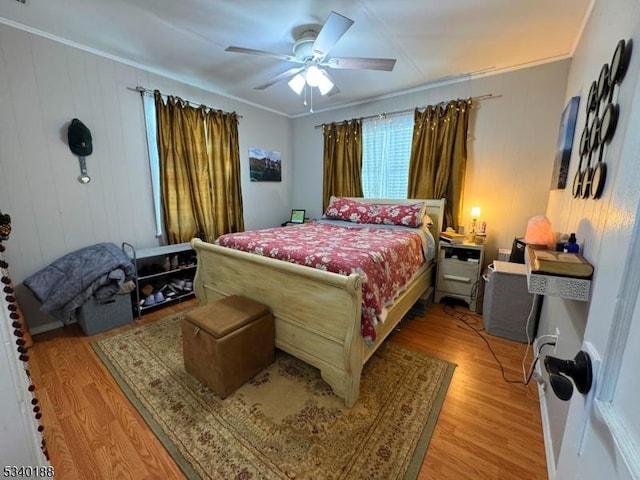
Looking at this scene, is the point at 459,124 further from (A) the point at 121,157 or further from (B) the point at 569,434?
(A) the point at 121,157

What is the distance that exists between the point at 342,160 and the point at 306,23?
2.00 meters

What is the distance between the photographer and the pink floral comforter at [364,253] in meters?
1.64

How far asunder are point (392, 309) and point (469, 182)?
1980 mm

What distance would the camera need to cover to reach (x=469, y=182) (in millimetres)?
3082

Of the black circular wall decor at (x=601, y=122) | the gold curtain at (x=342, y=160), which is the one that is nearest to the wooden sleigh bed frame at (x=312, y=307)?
the black circular wall decor at (x=601, y=122)

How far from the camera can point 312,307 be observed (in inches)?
65.7

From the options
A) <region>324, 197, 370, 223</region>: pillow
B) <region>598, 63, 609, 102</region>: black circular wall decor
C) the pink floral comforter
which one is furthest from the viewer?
<region>324, 197, 370, 223</region>: pillow

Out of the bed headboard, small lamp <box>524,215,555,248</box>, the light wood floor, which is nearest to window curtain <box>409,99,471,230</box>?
the bed headboard

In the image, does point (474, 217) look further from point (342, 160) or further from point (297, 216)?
point (297, 216)

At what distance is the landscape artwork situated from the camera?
3.98 meters

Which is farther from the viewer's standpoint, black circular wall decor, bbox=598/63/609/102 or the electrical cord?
the electrical cord

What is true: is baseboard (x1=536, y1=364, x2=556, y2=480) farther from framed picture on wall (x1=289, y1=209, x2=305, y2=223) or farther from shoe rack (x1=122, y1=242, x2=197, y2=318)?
framed picture on wall (x1=289, y1=209, x2=305, y2=223)

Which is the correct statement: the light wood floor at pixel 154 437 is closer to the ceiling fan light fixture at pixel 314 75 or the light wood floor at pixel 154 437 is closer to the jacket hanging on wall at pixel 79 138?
the jacket hanging on wall at pixel 79 138

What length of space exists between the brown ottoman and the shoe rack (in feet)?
4.18
